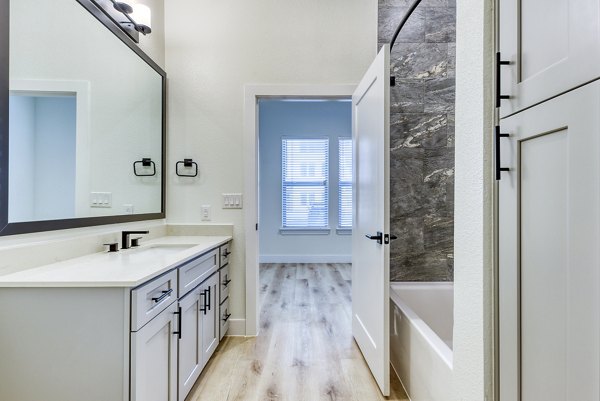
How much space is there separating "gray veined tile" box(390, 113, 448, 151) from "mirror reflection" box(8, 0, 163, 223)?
1949 mm

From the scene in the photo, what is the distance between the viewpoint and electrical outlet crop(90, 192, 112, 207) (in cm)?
181

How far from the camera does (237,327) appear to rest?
8.73 feet

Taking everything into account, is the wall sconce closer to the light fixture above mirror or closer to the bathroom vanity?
the light fixture above mirror

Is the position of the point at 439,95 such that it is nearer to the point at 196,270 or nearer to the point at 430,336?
the point at 430,336

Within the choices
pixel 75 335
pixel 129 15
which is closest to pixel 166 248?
pixel 75 335

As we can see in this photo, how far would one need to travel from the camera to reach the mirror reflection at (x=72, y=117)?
53.2 inches

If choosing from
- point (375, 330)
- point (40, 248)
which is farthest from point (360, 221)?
point (40, 248)

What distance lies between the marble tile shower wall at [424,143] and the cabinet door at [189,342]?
1.51m

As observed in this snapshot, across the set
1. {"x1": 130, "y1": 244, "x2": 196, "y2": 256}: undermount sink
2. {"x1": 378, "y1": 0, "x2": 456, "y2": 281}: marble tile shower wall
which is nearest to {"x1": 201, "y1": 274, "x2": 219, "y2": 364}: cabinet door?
{"x1": 130, "y1": 244, "x2": 196, "y2": 256}: undermount sink

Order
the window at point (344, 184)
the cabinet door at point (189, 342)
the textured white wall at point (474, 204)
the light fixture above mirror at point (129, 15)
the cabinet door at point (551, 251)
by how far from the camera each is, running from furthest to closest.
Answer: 1. the window at point (344, 184)
2. the light fixture above mirror at point (129, 15)
3. the cabinet door at point (189, 342)
4. the textured white wall at point (474, 204)
5. the cabinet door at point (551, 251)

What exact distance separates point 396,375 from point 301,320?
43.9 inches

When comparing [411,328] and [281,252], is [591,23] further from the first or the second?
[281,252]

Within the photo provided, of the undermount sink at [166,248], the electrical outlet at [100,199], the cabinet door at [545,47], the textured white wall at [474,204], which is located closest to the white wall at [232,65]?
the undermount sink at [166,248]

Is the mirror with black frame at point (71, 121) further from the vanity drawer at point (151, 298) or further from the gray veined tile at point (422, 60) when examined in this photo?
the gray veined tile at point (422, 60)
